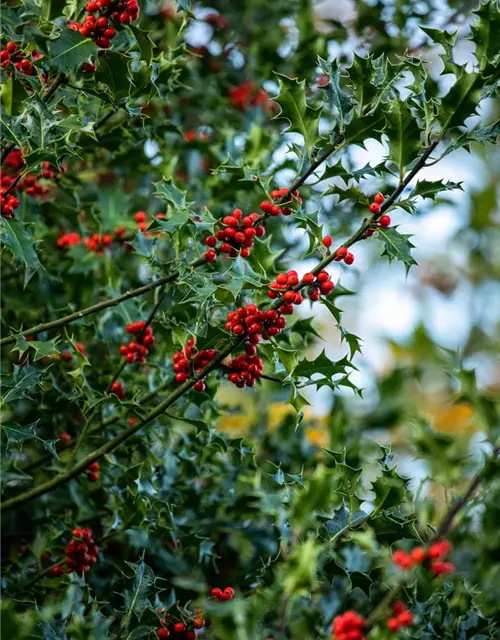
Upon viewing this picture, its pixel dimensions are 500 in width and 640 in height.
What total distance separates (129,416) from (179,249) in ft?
2.12

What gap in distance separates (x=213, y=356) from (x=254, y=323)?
21cm

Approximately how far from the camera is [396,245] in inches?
→ 77.8

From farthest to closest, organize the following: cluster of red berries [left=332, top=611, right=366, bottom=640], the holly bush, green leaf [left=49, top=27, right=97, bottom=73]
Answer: green leaf [left=49, top=27, right=97, bottom=73] → the holly bush → cluster of red berries [left=332, top=611, right=366, bottom=640]

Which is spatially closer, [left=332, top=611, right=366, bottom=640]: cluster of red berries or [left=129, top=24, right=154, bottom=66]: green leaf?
[left=332, top=611, right=366, bottom=640]: cluster of red berries

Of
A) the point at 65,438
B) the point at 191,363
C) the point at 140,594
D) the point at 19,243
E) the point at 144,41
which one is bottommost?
the point at 65,438

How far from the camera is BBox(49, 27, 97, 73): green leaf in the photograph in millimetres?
2018

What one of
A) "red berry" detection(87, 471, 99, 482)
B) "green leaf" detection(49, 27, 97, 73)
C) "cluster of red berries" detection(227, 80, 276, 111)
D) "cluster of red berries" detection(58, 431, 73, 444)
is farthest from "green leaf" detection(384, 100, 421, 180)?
"cluster of red berries" detection(227, 80, 276, 111)

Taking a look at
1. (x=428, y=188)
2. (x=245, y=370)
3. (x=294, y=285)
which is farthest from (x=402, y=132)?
(x=245, y=370)

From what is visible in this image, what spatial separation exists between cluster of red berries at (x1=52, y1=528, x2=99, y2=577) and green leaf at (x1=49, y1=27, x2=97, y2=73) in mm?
1360

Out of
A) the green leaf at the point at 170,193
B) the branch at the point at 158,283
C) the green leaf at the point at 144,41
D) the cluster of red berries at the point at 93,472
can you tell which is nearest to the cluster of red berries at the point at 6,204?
the branch at the point at 158,283

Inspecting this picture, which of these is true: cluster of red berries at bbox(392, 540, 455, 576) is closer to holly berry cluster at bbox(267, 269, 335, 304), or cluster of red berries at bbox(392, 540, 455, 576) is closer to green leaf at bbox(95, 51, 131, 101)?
holly berry cluster at bbox(267, 269, 335, 304)

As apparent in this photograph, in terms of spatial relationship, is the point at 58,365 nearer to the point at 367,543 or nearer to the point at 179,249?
the point at 179,249

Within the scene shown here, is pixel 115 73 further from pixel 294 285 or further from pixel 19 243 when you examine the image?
pixel 294 285

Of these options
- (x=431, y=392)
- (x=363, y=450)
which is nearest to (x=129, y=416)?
(x=363, y=450)
